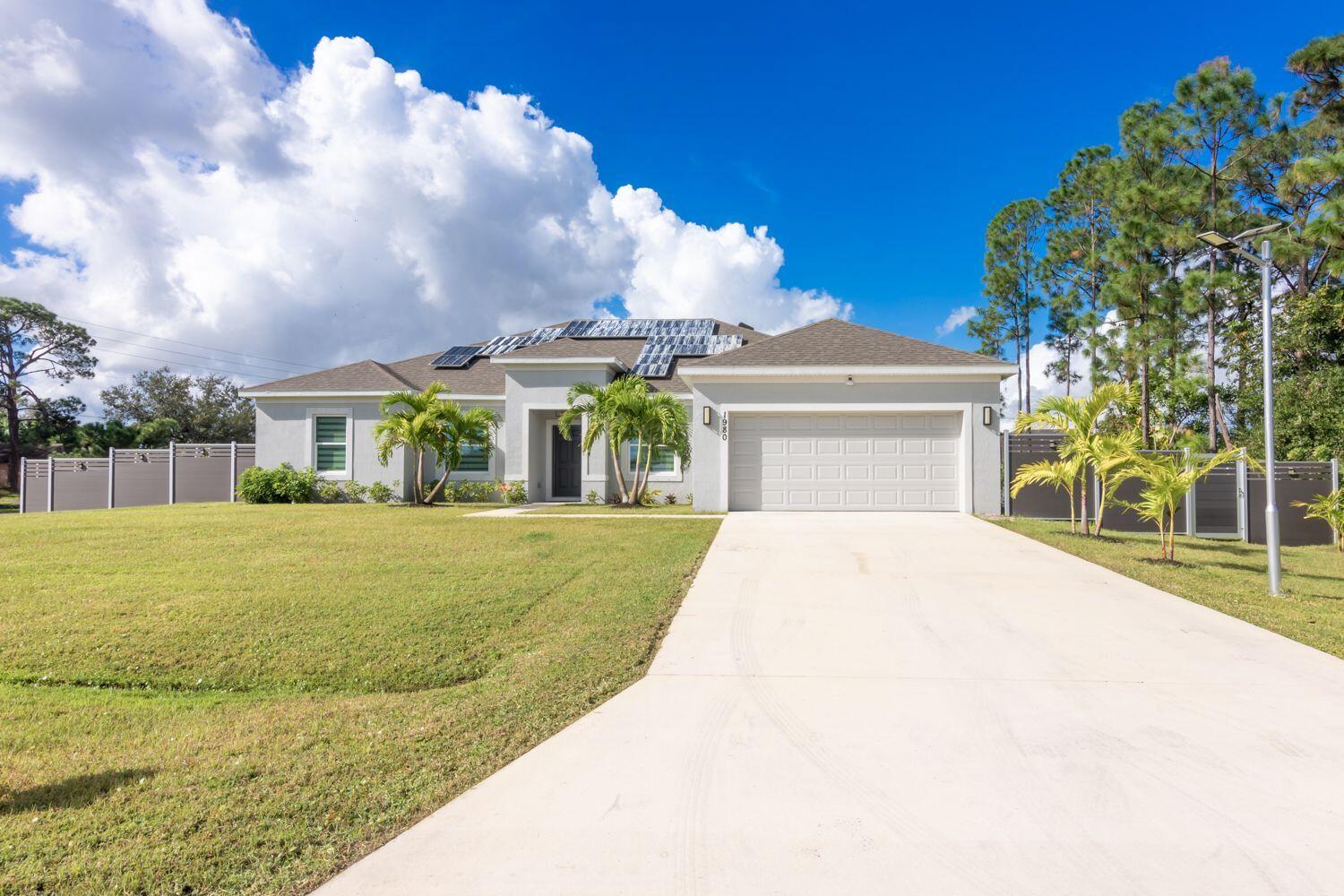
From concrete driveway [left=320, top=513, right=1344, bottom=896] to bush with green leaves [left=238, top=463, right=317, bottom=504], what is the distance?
15127 mm

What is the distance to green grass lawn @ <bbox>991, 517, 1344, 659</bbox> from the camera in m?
5.86

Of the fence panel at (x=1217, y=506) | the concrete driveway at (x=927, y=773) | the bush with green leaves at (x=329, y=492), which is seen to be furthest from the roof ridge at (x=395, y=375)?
the fence panel at (x=1217, y=506)

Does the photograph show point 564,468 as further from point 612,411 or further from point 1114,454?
point 1114,454

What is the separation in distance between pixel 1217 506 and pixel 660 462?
1200cm

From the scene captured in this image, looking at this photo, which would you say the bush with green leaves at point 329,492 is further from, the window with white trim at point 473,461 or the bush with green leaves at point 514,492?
the bush with green leaves at point 514,492

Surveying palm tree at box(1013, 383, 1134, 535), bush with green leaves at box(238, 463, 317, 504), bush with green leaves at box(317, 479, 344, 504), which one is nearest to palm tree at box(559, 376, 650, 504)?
bush with green leaves at box(317, 479, 344, 504)

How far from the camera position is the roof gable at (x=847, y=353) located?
13.6 m

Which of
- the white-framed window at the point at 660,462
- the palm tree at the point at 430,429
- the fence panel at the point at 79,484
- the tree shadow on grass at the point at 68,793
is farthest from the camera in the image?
the fence panel at the point at 79,484

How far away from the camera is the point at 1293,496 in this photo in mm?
12883

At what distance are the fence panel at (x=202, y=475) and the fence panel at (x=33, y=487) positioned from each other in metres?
5.96

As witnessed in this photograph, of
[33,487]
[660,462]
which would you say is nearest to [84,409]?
[33,487]

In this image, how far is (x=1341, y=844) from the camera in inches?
100

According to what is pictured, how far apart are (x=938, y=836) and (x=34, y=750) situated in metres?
4.50

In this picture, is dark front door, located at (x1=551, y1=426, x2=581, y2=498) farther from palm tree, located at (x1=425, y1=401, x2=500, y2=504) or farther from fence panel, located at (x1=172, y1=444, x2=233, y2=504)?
fence panel, located at (x1=172, y1=444, x2=233, y2=504)
